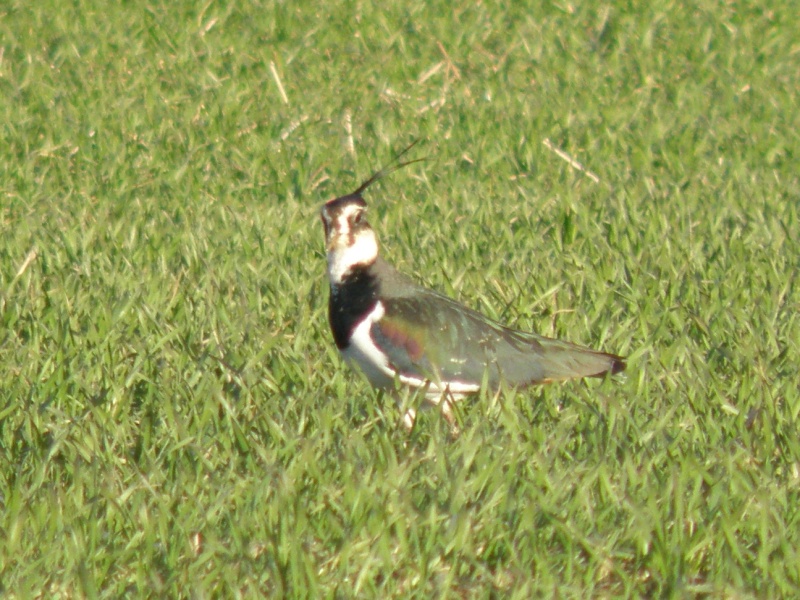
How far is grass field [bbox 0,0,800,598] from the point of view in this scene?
2977 millimetres

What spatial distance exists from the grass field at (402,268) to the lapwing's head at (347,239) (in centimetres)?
31

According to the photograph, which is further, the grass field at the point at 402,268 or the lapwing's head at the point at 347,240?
the lapwing's head at the point at 347,240

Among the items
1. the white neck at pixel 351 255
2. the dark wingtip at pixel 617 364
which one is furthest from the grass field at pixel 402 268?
the white neck at pixel 351 255

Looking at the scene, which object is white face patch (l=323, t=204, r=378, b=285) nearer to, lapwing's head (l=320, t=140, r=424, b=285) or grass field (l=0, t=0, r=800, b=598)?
lapwing's head (l=320, t=140, r=424, b=285)

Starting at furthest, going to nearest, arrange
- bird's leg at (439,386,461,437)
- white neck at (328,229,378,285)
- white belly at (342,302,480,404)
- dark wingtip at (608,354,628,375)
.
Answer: white neck at (328,229,378,285)
dark wingtip at (608,354,628,375)
white belly at (342,302,480,404)
bird's leg at (439,386,461,437)

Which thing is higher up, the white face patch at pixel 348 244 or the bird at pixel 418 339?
the white face patch at pixel 348 244

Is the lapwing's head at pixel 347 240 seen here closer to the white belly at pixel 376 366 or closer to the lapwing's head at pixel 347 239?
the lapwing's head at pixel 347 239

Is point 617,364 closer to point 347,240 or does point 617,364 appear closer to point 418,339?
point 418,339

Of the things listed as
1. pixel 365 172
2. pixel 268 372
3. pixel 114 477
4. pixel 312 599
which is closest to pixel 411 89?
pixel 365 172

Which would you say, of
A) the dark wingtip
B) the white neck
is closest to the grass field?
the dark wingtip

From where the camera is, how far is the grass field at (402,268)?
9.77 feet

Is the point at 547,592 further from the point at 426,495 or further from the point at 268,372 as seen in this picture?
the point at 268,372

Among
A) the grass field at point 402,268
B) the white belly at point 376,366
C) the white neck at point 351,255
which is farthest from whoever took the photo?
the white neck at point 351,255

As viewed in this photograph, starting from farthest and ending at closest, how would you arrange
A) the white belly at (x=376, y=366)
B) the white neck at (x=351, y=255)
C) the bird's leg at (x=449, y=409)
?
the white neck at (x=351, y=255) < the white belly at (x=376, y=366) < the bird's leg at (x=449, y=409)
